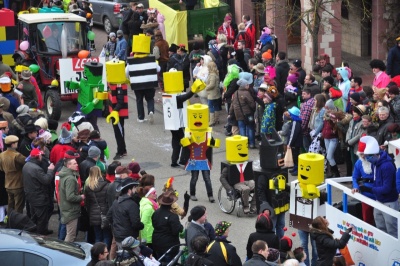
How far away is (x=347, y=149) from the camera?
17.7 metres

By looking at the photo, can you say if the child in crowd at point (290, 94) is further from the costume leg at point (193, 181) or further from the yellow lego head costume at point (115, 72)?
the yellow lego head costume at point (115, 72)

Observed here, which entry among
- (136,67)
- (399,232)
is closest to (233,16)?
(136,67)

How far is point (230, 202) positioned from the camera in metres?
17.1

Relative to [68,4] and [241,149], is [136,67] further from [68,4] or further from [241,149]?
[68,4]

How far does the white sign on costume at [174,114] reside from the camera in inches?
756

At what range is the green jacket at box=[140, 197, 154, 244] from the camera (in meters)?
13.9

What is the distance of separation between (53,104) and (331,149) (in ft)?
24.2

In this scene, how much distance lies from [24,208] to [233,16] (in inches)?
549

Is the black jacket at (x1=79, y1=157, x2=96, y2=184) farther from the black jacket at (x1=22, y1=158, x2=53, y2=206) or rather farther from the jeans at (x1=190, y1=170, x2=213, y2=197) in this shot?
the jeans at (x1=190, y1=170, x2=213, y2=197)

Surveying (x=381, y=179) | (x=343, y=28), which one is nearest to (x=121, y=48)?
(x=343, y=28)

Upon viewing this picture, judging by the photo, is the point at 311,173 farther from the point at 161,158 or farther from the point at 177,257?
the point at 161,158

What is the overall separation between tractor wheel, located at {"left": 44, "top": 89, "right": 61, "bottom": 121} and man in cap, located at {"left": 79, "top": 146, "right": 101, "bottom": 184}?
7182 millimetres

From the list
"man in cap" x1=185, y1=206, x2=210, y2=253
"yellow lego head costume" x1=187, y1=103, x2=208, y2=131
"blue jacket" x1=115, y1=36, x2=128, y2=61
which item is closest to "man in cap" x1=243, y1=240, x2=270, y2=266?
"man in cap" x1=185, y1=206, x2=210, y2=253

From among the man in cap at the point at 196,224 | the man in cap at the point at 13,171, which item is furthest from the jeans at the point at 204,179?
the man in cap at the point at 196,224
